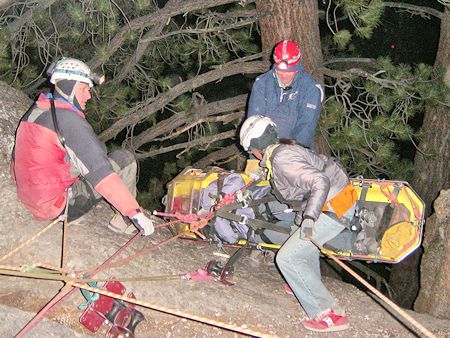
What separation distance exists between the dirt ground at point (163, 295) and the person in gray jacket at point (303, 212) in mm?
219

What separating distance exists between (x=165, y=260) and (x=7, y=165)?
2.12 metres

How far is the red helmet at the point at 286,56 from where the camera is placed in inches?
194

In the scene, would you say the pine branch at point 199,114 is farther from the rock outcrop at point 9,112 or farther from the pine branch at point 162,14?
the rock outcrop at point 9,112

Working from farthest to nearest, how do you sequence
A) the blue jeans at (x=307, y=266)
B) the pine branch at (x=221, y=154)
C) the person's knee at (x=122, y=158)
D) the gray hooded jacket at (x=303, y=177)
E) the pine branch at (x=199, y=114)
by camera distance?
the pine branch at (x=221, y=154) → the pine branch at (x=199, y=114) → the person's knee at (x=122, y=158) → the blue jeans at (x=307, y=266) → the gray hooded jacket at (x=303, y=177)

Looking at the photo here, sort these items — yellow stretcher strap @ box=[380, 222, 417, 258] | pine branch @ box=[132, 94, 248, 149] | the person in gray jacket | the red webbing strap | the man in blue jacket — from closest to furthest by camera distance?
the red webbing strap
the person in gray jacket
yellow stretcher strap @ box=[380, 222, 417, 258]
the man in blue jacket
pine branch @ box=[132, 94, 248, 149]

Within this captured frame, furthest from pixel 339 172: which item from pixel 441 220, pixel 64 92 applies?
pixel 64 92

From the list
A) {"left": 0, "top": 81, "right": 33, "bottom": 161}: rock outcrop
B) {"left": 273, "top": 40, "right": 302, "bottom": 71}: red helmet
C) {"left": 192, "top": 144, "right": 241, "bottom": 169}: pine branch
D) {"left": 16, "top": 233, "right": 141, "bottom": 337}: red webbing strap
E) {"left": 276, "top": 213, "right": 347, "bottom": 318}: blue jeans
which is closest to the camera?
{"left": 16, "top": 233, "right": 141, "bottom": 337}: red webbing strap

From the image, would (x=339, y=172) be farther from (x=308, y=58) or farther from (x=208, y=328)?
(x=308, y=58)

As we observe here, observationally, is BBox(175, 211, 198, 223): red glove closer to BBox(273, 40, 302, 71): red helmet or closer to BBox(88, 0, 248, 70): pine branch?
BBox(273, 40, 302, 71): red helmet

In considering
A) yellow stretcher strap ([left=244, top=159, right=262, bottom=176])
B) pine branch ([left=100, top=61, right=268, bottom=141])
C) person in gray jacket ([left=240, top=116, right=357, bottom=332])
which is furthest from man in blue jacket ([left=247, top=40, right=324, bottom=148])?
person in gray jacket ([left=240, top=116, right=357, bottom=332])

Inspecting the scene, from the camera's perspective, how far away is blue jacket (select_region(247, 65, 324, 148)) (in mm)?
5211

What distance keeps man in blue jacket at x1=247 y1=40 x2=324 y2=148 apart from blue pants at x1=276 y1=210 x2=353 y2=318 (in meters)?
1.32

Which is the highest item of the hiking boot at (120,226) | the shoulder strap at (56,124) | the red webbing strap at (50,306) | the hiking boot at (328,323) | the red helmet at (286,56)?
the red helmet at (286,56)

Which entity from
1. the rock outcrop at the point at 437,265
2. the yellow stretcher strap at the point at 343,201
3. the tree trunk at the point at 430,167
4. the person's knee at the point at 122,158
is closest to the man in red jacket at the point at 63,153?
the person's knee at the point at 122,158
